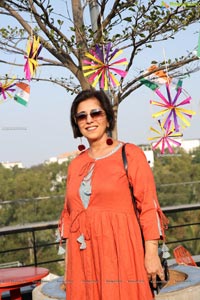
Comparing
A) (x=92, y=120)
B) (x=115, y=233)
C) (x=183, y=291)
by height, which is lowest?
(x=183, y=291)

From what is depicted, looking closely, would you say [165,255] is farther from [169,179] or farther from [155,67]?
[169,179]

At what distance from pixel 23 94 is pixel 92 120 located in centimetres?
140

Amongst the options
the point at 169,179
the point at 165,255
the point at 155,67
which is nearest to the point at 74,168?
the point at 165,255

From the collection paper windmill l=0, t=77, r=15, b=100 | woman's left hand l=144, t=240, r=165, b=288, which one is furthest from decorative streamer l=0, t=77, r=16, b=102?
woman's left hand l=144, t=240, r=165, b=288

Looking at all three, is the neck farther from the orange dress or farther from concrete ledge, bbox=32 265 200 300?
concrete ledge, bbox=32 265 200 300

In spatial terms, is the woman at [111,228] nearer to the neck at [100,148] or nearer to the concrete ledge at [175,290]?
the neck at [100,148]

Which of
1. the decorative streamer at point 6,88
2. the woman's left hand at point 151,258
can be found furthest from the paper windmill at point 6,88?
the woman's left hand at point 151,258

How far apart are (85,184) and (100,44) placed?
4.70 ft

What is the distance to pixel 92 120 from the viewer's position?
218cm

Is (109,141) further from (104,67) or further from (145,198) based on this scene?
(104,67)

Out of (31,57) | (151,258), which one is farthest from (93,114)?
(31,57)

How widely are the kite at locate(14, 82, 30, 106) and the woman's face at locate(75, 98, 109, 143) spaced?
4.24ft

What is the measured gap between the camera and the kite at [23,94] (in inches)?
136

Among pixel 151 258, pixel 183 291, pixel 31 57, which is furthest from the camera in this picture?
pixel 31 57
